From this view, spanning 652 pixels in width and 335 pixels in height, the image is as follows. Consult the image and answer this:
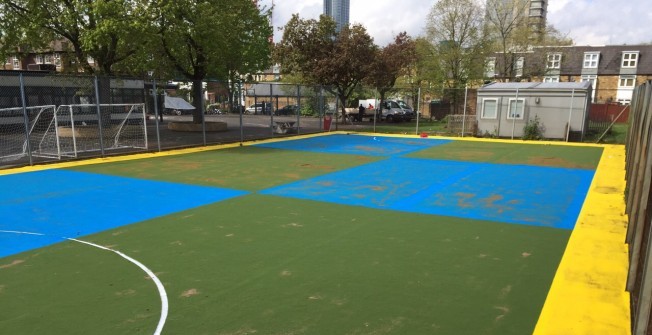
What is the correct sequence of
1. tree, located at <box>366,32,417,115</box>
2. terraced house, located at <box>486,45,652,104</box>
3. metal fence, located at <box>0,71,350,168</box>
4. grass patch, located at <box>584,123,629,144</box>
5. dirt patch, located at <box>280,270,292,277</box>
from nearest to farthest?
dirt patch, located at <box>280,270,292,277</box>
metal fence, located at <box>0,71,350,168</box>
grass patch, located at <box>584,123,629,144</box>
tree, located at <box>366,32,417,115</box>
terraced house, located at <box>486,45,652,104</box>

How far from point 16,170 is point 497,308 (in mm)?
13130

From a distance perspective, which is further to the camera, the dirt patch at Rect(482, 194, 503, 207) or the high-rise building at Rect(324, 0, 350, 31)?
the high-rise building at Rect(324, 0, 350, 31)

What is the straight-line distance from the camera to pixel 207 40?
19453 mm

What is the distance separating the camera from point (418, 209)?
8.21m

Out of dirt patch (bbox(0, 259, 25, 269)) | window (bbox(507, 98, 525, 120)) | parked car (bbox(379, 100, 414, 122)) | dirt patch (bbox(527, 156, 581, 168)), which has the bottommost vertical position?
dirt patch (bbox(0, 259, 25, 269))

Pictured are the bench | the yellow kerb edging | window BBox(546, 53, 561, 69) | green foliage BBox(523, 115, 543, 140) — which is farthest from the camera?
window BBox(546, 53, 561, 69)

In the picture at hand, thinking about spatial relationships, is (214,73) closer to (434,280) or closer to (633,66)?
(434,280)

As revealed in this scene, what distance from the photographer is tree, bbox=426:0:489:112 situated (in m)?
33.8

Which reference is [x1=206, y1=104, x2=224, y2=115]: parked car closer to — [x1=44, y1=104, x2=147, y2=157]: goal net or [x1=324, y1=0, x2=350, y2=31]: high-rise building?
[x1=44, y1=104, x2=147, y2=157]: goal net

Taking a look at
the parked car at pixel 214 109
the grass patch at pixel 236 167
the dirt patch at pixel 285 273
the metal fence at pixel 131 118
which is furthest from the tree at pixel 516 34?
the dirt patch at pixel 285 273

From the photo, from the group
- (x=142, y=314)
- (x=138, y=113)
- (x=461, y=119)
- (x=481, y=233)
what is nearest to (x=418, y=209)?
(x=481, y=233)

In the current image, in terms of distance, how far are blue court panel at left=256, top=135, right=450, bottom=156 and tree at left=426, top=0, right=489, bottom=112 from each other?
45.4 feet

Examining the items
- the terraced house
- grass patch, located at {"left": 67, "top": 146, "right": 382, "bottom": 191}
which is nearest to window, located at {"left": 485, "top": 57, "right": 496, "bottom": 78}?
the terraced house

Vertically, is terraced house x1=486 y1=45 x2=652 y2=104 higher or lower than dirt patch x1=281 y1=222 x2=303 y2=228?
higher
